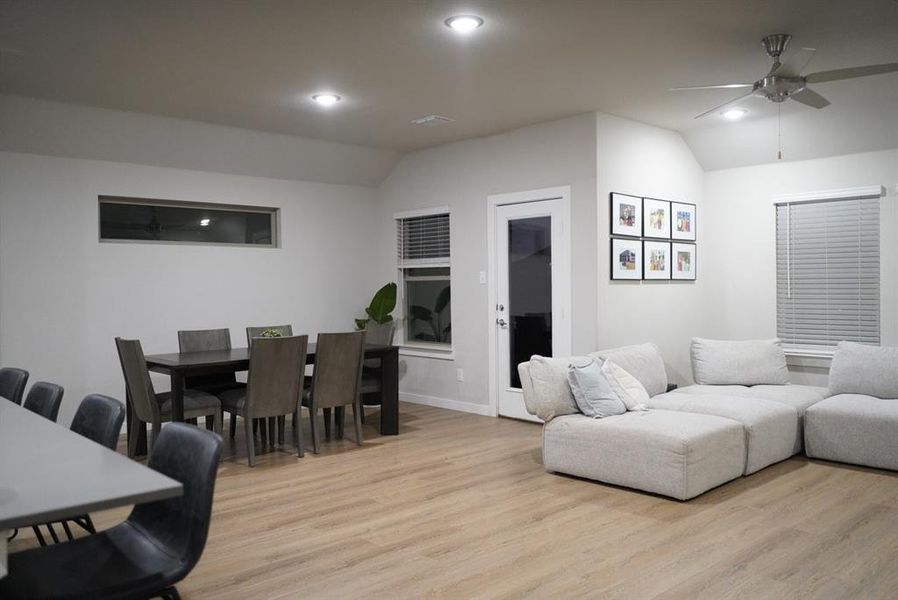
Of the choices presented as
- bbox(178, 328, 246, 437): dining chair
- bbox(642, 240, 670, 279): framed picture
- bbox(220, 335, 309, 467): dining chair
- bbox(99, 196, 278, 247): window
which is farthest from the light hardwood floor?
bbox(99, 196, 278, 247): window

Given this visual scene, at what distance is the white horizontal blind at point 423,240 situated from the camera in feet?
23.7

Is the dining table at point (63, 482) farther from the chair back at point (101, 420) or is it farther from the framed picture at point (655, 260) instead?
the framed picture at point (655, 260)

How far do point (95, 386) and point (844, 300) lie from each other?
6405mm

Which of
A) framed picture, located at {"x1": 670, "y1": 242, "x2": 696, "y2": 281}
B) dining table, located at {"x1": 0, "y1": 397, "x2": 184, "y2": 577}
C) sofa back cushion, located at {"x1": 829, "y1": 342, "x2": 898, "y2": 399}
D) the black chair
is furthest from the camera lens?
framed picture, located at {"x1": 670, "y1": 242, "x2": 696, "y2": 281}

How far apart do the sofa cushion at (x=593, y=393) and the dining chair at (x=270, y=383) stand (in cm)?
189

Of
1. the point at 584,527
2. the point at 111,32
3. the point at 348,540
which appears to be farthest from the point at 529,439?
the point at 111,32

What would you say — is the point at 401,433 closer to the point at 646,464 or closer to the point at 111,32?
the point at 646,464

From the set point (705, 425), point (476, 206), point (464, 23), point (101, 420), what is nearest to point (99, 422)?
point (101, 420)

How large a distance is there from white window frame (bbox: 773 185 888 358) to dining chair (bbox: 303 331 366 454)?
12.8 feet

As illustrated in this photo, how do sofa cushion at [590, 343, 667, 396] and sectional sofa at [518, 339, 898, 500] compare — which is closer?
sectional sofa at [518, 339, 898, 500]

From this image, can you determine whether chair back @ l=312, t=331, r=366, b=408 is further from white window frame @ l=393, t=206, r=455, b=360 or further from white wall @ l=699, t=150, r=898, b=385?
white wall @ l=699, t=150, r=898, b=385

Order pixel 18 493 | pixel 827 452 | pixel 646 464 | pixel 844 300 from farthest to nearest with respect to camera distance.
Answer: pixel 844 300
pixel 827 452
pixel 646 464
pixel 18 493

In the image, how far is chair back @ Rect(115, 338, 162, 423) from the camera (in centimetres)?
472

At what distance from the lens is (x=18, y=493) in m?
1.67
